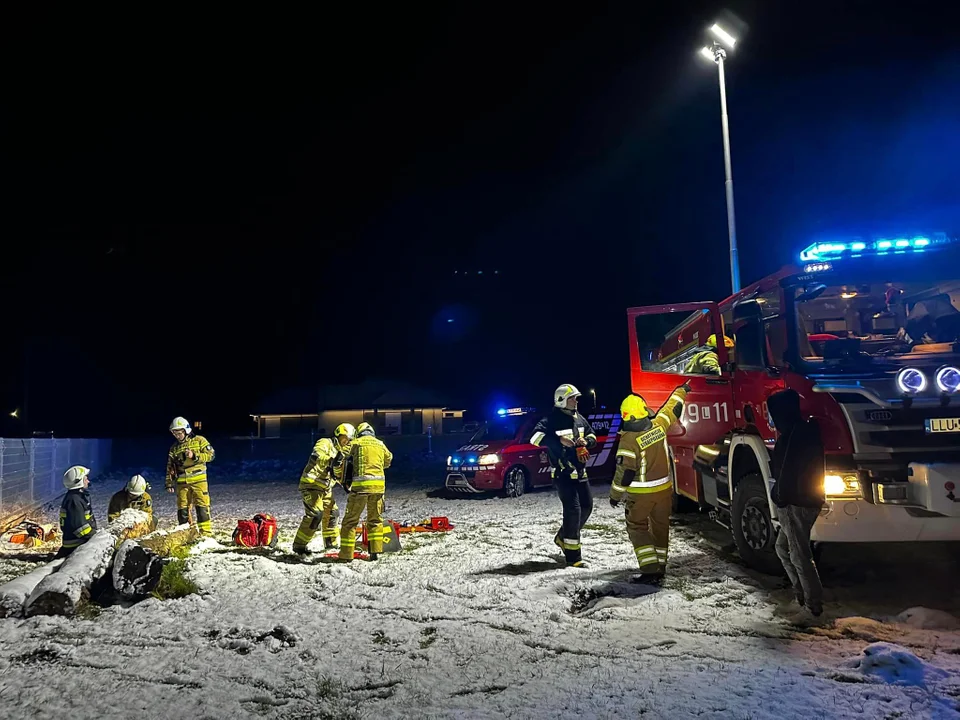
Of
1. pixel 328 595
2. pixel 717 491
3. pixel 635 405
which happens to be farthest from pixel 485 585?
pixel 717 491

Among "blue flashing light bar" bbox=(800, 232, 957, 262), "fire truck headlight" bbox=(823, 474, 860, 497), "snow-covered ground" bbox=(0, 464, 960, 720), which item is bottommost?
"snow-covered ground" bbox=(0, 464, 960, 720)

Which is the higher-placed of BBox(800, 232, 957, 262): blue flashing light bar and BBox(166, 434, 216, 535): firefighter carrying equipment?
BBox(800, 232, 957, 262): blue flashing light bar

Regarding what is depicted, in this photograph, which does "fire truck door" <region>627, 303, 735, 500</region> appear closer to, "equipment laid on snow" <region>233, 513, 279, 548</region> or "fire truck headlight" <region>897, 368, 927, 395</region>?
"fire truck headlight" <region>897, 368, 927, 395</region>

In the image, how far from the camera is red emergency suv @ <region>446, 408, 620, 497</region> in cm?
1352

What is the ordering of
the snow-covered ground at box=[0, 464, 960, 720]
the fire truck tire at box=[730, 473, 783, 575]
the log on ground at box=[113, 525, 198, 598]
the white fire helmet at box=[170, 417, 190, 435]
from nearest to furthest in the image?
the snow-covered ground at box=[0, 464, 960, 720], the log on ground at box=[113, 525, 198, 598], the fire truck tire at box=[730, 473, 783, 575], the white fire helmet at box=[170, 417, 190, 435]

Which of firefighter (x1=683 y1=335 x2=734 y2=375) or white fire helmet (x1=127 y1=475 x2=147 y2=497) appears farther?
white fire helmet (x1=127 y1=475 x2=147 y2=497)

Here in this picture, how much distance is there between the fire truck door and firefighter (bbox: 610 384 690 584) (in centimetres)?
117

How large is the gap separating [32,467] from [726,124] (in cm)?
1612

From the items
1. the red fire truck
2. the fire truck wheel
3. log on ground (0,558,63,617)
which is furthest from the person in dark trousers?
the fire truck wheel

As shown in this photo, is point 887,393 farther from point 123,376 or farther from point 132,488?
point 123,376

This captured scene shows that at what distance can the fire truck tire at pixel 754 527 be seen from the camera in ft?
20.9

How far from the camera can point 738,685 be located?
157 inches

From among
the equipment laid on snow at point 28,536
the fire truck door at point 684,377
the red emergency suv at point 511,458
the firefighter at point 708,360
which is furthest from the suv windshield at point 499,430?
the equipment laid on snow at point 28,536

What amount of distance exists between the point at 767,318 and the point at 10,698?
674 cm
